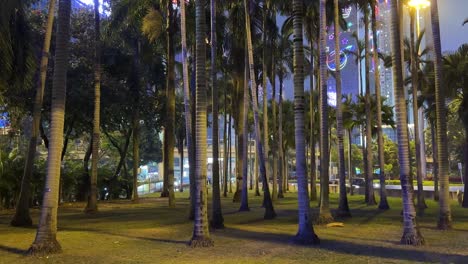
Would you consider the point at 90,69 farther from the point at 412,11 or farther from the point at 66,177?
the point at 412,11

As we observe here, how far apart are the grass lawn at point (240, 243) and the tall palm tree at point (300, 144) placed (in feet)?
1.53

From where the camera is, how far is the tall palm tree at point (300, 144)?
1377cm

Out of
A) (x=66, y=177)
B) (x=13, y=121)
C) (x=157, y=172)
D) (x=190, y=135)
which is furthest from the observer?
(x=157, y=172)

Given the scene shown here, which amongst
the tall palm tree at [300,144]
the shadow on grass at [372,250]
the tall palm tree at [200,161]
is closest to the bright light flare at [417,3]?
the tall palm tree at [300,144]

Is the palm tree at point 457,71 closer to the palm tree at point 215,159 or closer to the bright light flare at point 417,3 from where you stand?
the bright light flare at point 417,3

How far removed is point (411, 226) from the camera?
13.7 m

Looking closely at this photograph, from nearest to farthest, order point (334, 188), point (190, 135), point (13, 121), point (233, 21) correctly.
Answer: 1. point (190, 135)
2. point (233, 21)
3. point (13, 121)
4. point (334, 188)

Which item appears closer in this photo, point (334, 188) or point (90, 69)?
point (90, 69)

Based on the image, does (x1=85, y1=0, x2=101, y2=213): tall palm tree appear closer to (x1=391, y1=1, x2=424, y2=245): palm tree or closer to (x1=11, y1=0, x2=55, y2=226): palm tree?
(x1=11, y1=0, x2=55, y2=226): palm tree

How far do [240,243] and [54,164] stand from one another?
5262 millimetres

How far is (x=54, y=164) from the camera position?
12242 mm

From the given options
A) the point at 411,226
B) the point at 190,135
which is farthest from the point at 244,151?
the point at 411,226

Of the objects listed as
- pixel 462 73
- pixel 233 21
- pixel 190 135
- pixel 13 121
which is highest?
pixel 233 21

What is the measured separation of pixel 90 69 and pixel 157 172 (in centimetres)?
10907
